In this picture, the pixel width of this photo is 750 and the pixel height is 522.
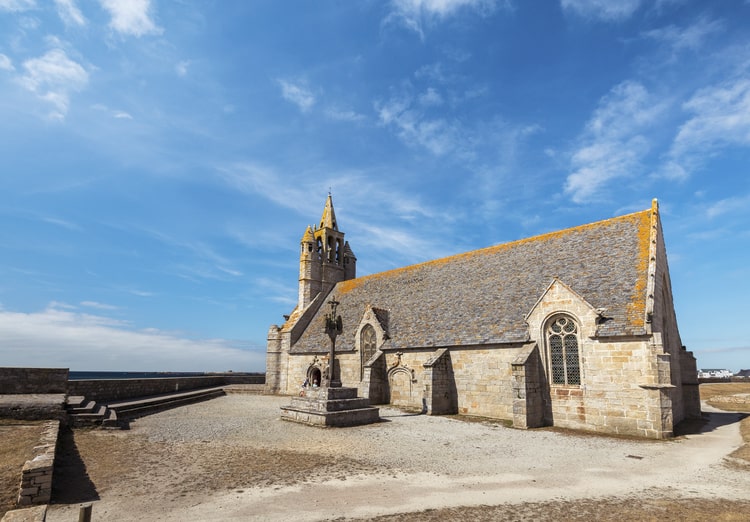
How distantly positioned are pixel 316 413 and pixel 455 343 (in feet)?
26.2

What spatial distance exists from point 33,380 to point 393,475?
1976 centimetres

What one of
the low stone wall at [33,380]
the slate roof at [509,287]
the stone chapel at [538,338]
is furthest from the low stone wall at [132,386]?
the slate roof at [509,287]

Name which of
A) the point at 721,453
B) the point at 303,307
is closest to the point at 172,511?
the point at 721,453

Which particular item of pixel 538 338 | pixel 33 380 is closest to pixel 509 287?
pixel 538 338

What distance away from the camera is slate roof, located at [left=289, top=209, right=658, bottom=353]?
58.4 ft

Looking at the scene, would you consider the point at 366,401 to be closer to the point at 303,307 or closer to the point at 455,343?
the point at 455,343

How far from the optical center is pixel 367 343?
2678cm

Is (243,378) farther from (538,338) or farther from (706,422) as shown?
(706,422)

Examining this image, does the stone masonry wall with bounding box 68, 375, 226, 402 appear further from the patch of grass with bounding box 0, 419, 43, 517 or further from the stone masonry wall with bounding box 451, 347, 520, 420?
the stone masonry wall with bounding box 451, 347, 520, 420

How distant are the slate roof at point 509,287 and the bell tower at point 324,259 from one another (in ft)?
20.2

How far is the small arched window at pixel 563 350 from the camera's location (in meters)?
17.4

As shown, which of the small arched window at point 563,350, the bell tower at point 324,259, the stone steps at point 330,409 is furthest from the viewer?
the bell tower at point 324,259

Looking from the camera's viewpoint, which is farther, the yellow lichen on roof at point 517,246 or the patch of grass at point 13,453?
the yellow lichen on roof at point 517,246

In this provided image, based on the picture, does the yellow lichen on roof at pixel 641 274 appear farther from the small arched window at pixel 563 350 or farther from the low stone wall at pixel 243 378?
the low stone wall at pixel 243 378
